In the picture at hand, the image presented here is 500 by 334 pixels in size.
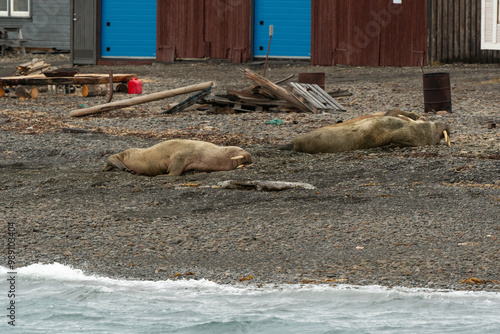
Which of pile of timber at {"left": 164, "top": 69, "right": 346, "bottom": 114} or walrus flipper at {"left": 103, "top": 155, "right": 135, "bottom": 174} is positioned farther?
pile of timber at {"left": 164, "top": 69, "right": 346, "bottom": 114}

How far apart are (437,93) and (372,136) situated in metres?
4.42

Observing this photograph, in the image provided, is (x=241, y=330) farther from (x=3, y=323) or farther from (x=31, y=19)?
(x=31, y=19)

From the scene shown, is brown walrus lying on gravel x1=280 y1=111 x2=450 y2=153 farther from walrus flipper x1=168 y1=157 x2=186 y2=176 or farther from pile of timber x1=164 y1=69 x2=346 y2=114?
pile of timber x1=164 y1=69 x2=346 y2=114

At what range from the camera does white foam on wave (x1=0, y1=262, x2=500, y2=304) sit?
5.43 meters

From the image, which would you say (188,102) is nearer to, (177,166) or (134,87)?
(134,87)

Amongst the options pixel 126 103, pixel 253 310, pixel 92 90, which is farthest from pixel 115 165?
pixel 92 90

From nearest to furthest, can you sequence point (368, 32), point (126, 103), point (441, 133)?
point (441, 133), point (126, 103), point (368, 32)

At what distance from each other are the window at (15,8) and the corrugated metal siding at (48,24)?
0.23 metres

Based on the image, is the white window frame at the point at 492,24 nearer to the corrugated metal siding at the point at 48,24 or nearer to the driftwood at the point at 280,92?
the driftwood at the point at 280,92

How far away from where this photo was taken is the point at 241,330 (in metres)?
5.48

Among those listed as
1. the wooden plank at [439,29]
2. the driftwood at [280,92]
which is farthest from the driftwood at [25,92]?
the wooden plank at [439,29]

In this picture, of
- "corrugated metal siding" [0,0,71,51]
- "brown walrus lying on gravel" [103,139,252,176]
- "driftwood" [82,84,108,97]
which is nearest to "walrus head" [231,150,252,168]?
"brown walrus lying on gravel" [103,139,252,176]

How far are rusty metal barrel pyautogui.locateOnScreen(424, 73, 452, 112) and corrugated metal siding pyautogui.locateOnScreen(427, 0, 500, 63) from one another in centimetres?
869

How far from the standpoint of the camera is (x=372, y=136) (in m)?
10.8
